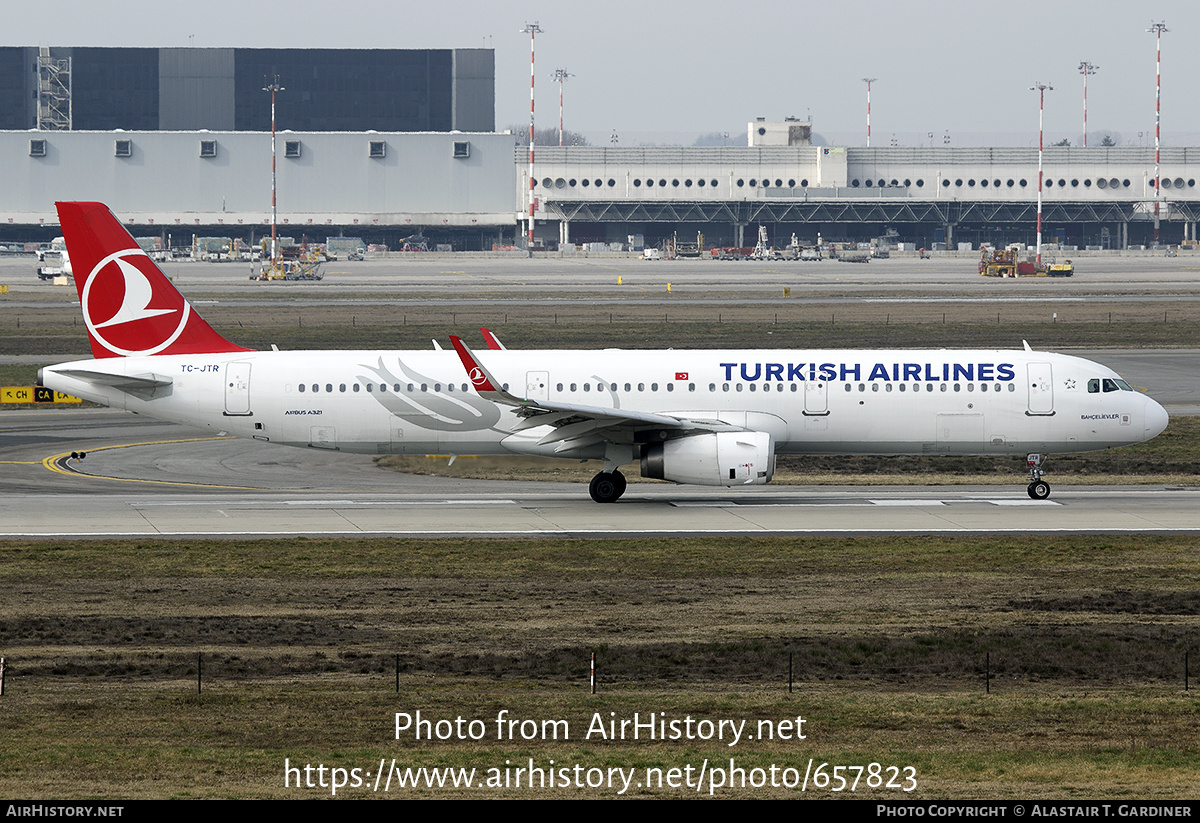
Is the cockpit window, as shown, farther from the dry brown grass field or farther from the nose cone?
the dry brown grass field

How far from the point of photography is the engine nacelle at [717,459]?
39.4 m

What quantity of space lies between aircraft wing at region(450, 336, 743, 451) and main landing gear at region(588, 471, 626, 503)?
143 cm

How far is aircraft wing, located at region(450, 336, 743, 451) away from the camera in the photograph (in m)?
38.2

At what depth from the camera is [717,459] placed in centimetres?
3944

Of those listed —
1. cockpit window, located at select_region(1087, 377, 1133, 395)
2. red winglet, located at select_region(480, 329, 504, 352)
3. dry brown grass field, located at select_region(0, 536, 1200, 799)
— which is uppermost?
red winglet, located at select_region(480, 329, 504, 352)

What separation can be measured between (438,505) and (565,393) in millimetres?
4969

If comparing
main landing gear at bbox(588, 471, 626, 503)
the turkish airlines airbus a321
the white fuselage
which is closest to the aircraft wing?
the turkish airlines airbus a321

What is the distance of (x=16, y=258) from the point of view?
19588 cm

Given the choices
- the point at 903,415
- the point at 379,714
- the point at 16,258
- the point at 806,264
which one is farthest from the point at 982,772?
the point at 16,258

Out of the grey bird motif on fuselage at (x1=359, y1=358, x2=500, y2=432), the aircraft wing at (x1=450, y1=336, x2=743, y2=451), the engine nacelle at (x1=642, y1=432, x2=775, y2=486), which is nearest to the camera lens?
the aircraft wing at (x1=450, y1=336, x2=743, y2=451)

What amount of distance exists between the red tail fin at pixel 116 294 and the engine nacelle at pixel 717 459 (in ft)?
46.1

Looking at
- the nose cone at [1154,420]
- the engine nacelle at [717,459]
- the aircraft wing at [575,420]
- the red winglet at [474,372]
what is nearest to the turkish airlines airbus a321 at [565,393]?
the nose cone at [1154,420]

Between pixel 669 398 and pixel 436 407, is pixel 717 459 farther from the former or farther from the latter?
pixel 436 407
